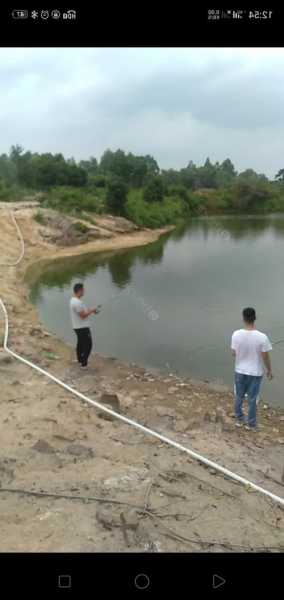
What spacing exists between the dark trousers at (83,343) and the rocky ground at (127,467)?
0.25 meters

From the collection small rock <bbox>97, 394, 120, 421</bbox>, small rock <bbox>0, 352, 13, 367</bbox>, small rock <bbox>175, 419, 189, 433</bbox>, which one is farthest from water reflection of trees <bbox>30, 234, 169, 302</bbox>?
small rock <bbox>175, 419, 189, 433</bbox>

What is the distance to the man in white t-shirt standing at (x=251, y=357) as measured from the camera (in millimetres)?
5363

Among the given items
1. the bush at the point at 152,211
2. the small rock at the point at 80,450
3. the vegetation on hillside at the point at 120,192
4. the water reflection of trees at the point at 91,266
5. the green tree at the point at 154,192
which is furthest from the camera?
the green tree at the point at 154,192

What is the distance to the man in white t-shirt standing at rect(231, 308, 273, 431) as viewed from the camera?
5.36m

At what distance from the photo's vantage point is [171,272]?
1919 cm

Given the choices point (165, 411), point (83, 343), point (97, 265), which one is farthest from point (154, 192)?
point (165, 411)

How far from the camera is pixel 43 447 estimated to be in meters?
4.63

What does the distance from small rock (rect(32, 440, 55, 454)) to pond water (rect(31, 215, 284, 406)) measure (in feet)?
13.1

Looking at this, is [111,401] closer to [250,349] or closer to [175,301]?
[250,349]

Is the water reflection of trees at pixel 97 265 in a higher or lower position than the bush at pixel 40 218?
lower

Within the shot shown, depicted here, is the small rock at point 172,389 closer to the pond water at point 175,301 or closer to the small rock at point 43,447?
the pond water at point 175,301

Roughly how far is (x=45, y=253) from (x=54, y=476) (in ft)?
65.0

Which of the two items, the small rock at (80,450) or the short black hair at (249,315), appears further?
the short black hair at (249,315)
